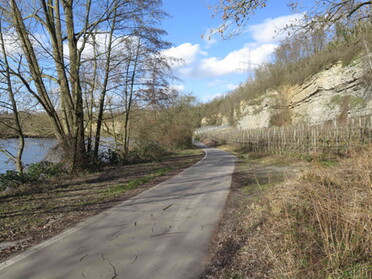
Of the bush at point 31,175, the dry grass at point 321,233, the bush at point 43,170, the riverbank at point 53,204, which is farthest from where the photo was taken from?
the bush at point 43,170

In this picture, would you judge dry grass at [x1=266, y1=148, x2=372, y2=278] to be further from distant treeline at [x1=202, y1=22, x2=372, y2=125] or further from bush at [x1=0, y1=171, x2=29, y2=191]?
bush at [x1=0, y1=171, x2=29, y2=191]

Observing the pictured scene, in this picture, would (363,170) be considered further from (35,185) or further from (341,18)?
(35,185)

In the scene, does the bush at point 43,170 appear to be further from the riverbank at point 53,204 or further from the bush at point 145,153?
the bush at point 145,153

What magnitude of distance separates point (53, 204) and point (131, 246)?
149 inches

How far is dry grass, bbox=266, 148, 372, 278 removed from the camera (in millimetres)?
2885

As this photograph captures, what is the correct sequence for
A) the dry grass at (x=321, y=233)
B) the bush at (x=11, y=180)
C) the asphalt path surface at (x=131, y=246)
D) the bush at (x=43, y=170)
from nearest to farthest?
the dry grass at (x=321, y=233) < the asphalt path surface at (x=131, y=246) < the bush at (x=11, y=180) < the bush at (x=43, y=170)

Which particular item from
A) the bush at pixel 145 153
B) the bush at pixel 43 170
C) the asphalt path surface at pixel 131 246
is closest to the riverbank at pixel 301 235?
the asphalt path surface at pixel 131 246

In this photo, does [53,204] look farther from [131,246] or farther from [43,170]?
[43,170]

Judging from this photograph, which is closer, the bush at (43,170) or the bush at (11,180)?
the bush at (11,180)

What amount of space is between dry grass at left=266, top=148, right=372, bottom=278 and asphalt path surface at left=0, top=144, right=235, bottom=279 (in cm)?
117

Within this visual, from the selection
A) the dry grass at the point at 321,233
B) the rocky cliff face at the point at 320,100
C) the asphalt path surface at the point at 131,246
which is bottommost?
the asphalt path surface at the point at 131,246

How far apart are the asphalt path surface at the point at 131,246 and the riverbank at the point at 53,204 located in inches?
17.4

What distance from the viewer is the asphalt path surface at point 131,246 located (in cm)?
338

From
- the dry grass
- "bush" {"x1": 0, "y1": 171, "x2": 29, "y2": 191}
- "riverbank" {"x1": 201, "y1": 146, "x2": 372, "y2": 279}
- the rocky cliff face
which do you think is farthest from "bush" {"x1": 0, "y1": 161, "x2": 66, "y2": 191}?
the rocky cliff face
